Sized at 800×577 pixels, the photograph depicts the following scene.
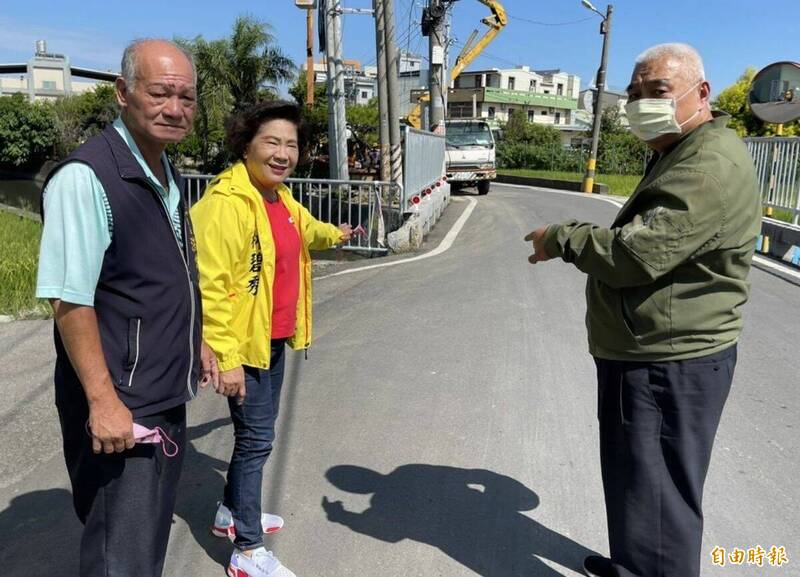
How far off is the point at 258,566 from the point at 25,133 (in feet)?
141

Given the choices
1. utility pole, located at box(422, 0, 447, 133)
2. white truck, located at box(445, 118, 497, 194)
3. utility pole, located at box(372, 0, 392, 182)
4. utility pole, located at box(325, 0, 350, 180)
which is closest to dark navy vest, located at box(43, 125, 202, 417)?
utility pole, located at box(372, 0, 392, 182)

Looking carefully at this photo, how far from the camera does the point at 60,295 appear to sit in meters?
1.74

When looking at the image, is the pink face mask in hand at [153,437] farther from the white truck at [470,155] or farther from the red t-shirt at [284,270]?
the white truck at [470,155]

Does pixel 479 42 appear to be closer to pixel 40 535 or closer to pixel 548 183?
pixel 548 183

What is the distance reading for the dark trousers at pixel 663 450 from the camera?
229 centimetres

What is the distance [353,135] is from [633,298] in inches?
968

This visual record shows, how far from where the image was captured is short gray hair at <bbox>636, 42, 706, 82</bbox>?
2225mm

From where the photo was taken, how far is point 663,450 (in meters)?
2.33

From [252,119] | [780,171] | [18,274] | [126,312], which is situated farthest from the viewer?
[780,171]

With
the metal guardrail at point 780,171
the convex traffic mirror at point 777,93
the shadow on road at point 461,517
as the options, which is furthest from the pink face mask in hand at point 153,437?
the metal guardrail at point 780,171

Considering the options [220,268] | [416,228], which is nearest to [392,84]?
[416,228]

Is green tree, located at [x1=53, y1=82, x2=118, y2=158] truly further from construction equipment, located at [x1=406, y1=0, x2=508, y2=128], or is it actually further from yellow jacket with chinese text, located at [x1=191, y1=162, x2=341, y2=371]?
yellow jacket with chinese text, located at [x1=191, y1=162, x2=341, y2=371]

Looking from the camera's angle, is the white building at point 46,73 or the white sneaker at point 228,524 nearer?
the white sneaker at point 228,524

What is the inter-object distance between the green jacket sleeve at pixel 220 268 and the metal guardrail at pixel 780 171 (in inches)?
366
